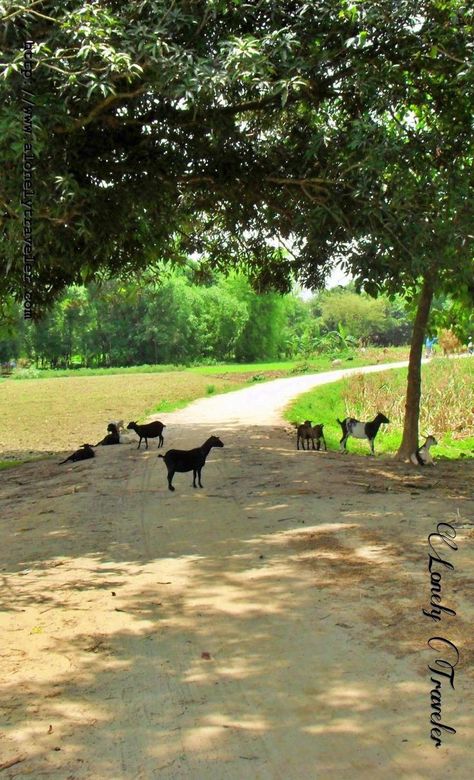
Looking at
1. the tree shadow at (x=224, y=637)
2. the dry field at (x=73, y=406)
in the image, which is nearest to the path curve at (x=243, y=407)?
the dry field at (x=73, y=406)

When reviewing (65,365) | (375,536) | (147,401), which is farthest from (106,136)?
(65,365)

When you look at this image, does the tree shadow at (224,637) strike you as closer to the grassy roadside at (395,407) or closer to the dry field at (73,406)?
the dry field at (73,406)

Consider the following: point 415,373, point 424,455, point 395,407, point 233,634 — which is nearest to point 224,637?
point 233,634

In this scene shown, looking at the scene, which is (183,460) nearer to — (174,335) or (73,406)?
(73,406)

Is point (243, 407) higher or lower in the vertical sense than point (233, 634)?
higher


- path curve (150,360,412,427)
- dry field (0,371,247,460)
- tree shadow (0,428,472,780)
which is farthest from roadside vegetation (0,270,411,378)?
tree shadow (0,428,472,780)

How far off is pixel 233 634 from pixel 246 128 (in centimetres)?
885

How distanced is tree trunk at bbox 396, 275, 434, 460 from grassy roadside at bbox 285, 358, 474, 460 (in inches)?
140

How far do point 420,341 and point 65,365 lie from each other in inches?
2219

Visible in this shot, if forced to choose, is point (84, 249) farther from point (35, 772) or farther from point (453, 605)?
point (35, 772)

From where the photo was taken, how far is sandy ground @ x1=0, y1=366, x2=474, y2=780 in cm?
394

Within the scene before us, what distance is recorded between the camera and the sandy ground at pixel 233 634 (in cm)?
394

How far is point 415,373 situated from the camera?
15008mm

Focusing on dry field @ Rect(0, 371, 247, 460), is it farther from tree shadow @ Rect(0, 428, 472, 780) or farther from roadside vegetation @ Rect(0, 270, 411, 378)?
roadside vegetation @ Rect(0, 270, 411, 378)
